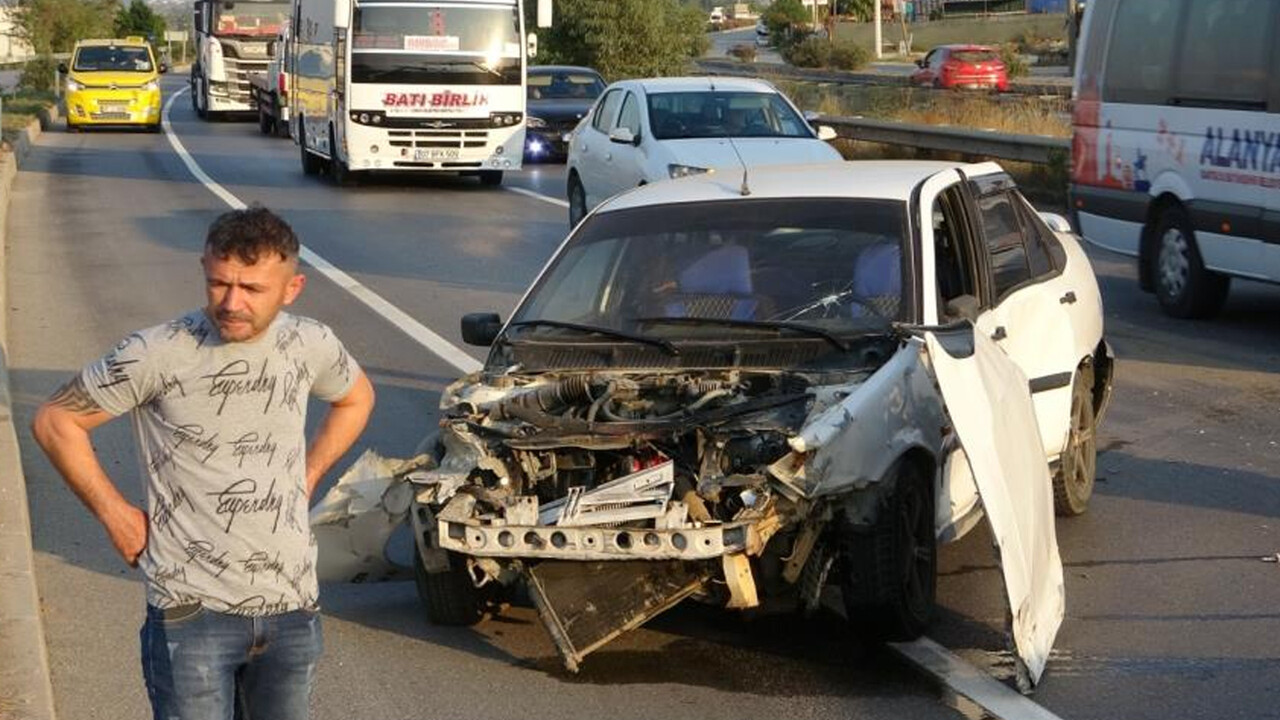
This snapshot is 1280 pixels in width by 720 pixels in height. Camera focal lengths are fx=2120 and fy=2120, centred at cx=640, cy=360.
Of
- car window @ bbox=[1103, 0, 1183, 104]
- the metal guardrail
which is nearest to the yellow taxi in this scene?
the metal guardrail

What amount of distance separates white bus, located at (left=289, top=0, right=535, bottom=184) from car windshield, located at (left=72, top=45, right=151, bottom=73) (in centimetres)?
1724

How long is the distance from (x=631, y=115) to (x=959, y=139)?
7248 mm

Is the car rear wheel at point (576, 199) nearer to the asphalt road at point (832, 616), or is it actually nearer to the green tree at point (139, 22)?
the asphalt road at point (832, 616)

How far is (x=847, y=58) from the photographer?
7362 cm

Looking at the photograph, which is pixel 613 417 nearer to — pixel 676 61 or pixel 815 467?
pixel 815 467

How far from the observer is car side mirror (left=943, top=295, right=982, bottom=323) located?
289 inches

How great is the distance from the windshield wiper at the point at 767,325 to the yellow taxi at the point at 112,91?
37.5 m

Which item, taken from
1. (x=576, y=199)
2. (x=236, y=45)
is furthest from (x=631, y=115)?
(x=236, y=45)

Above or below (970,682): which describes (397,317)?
above

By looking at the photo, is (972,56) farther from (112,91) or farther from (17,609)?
(17,609)

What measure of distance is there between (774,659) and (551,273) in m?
2.06

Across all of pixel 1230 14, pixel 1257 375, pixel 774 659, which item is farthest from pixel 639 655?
pixel 1230 14

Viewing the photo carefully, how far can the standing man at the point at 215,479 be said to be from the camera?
4.30 metres

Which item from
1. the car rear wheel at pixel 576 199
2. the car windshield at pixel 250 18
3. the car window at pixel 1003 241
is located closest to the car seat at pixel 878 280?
the car window at pixel 1003 241
